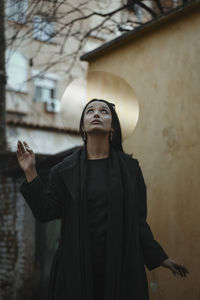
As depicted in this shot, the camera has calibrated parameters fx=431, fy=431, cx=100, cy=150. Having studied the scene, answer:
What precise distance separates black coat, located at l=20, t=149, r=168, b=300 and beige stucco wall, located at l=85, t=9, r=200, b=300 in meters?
0.93

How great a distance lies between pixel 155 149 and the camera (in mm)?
4332

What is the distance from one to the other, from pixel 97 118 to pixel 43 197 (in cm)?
65

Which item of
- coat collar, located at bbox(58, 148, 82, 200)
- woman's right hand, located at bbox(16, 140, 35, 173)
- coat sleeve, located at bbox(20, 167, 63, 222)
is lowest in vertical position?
coat sleeve, located at bbox(20, 167, 63, 222)

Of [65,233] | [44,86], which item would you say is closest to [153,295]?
[65,233]

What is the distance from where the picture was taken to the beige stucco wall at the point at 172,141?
3.82m

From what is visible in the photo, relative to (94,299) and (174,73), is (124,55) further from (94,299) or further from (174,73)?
(94,299)

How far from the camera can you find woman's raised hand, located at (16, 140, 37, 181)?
2.80 m

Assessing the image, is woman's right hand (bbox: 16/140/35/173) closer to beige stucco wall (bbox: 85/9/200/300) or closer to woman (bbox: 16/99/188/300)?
woman (bbox: 16/99/188/300)

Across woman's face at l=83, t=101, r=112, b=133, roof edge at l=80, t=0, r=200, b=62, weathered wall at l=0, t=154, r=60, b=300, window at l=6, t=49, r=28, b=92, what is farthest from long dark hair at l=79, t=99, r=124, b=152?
window at l=6, t=49, r=28, b=92

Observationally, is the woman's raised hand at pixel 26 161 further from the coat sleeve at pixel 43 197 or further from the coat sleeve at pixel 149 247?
the coat sleeve at pixel 149 247

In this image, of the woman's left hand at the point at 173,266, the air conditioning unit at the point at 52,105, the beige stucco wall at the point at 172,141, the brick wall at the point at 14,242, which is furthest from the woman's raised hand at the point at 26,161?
the air conditioning unit at the point at 52,105

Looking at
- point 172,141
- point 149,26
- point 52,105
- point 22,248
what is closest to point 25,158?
point 172,141

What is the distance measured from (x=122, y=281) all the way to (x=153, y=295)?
1.67 meters

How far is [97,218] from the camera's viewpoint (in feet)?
9.13
